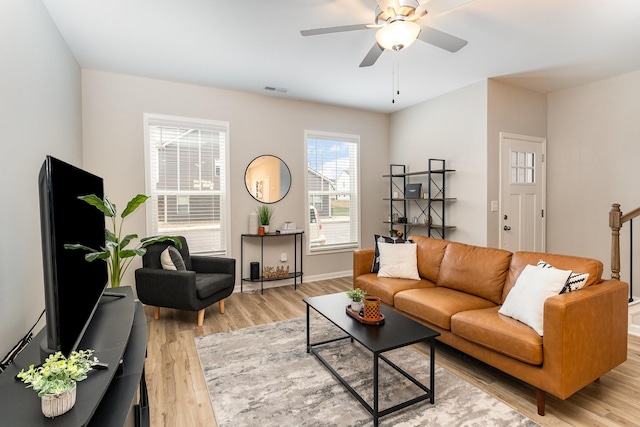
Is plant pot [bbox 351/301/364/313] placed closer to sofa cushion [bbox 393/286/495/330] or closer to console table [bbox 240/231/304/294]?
sofa cushion [bbox 393/286/495/330]

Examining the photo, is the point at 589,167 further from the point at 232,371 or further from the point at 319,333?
the point at 232,371

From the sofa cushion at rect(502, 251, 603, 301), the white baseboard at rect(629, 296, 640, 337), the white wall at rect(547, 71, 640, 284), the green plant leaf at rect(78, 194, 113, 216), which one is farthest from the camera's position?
the white wall at rect(547, 71, 640, 284)

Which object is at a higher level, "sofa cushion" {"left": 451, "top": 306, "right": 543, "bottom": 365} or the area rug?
"sofa cushion" {"left": 451, "top": 306, "right": 543, "bottom": 365}

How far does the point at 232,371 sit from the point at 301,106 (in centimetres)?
378

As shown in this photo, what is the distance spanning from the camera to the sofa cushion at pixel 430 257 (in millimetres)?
3328

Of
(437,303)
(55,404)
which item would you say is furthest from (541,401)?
(55,404)

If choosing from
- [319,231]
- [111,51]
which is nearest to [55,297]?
[111,51]

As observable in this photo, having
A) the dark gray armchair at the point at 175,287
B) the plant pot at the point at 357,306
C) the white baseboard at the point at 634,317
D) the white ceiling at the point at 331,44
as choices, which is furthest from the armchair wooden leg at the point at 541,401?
the dark gray armchair at the point at 175,287

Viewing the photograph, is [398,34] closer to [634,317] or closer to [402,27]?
[402,27]

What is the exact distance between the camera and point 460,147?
441 cm

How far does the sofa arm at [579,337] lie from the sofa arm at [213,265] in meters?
3.01

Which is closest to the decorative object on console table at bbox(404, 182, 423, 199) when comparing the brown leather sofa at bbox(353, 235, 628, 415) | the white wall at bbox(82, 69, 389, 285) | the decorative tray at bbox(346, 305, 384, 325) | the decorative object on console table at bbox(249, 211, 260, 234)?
the white wall at bbox(82, 69, 389, 285)

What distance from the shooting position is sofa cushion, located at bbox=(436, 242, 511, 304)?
2.72m

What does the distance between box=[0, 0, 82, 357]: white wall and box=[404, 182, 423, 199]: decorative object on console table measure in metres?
4.16
